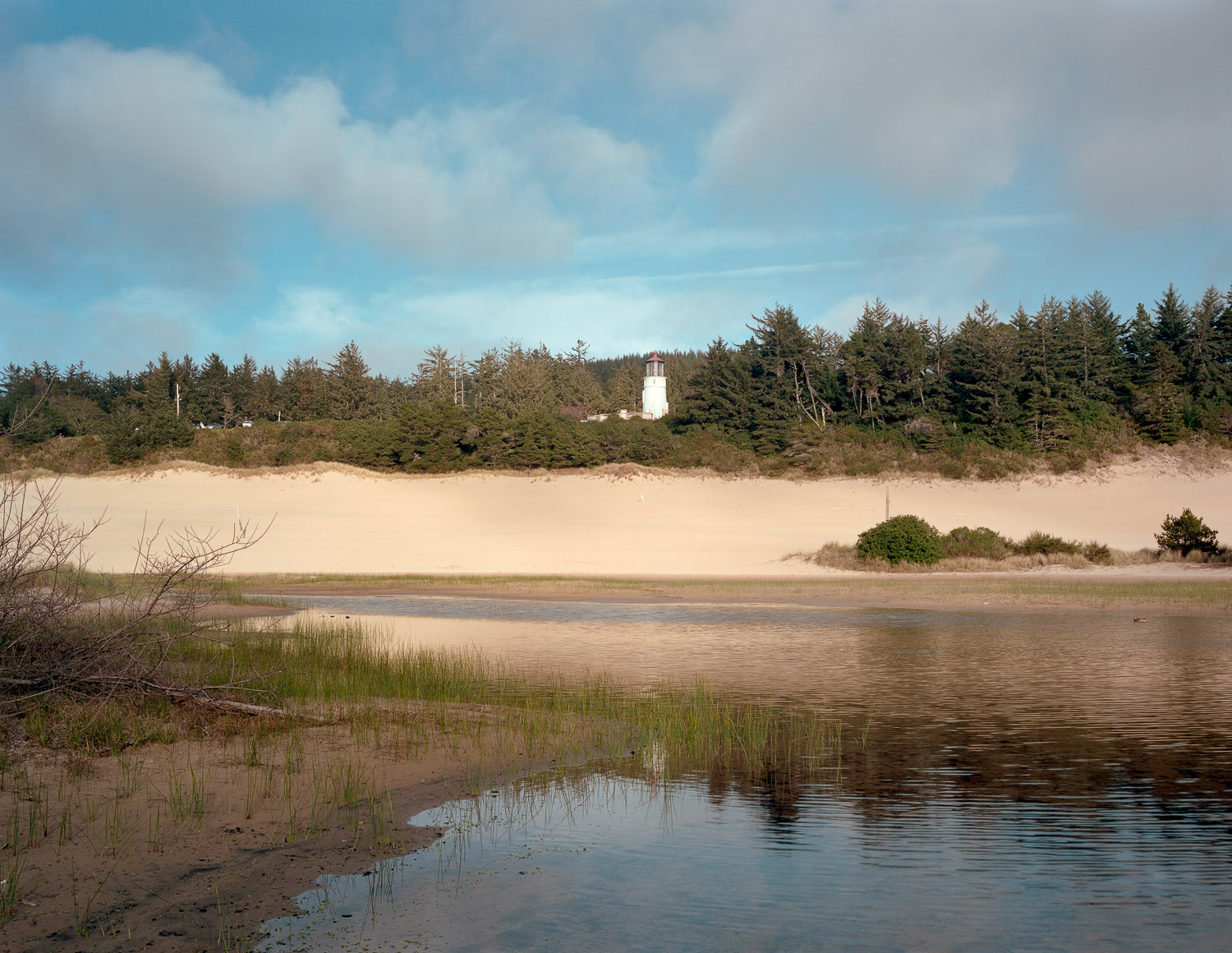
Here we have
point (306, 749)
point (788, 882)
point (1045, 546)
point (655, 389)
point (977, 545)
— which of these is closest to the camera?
point (788, 882)

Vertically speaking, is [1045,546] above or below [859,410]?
below

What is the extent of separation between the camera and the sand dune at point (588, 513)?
1422 inches

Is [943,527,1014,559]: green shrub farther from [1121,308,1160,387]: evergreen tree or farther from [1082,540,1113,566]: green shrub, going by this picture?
[1121,308,1160,387]: evergreen tree

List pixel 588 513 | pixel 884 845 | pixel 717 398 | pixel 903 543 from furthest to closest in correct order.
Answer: pixel 717 398 → pixel 588 513 → pixel 903 543 → pixel 884 845

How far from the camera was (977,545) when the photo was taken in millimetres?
31297

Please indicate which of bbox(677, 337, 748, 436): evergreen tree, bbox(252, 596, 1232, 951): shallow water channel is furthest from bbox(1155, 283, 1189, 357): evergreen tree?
bbox(252, 596, 1232, 951): shallow water channel

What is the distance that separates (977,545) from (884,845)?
2698cm

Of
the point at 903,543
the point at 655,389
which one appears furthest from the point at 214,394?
the point at 903,543

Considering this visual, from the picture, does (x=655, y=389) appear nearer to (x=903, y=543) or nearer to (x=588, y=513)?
(x=588, y=513)

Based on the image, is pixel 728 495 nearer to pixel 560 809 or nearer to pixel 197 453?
pixel 197 453

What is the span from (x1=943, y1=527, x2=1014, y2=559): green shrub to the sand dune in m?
4.51

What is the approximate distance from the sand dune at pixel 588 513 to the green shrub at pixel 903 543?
2006 millimetres

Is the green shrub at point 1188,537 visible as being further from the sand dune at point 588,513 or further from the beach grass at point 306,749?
the beach grass at point 306,749

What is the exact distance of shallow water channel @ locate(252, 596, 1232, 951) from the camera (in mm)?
5012
